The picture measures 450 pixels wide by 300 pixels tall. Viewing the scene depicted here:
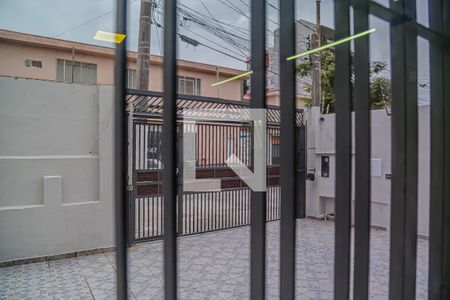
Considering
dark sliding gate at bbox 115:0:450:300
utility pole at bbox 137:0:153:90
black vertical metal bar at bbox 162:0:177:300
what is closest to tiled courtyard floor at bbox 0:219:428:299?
dark sliding gate at bbox 115:0:450:300

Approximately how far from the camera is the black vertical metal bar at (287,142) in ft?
2.86

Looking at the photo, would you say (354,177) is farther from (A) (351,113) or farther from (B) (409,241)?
(B) (409,241)

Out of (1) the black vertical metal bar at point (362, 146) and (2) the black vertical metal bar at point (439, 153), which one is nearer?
(1) the black vertical metal bar at point (362, 146)

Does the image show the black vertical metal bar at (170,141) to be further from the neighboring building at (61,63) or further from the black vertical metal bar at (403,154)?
the neighboring building at (61,63)

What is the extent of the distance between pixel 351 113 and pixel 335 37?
10.8 inches

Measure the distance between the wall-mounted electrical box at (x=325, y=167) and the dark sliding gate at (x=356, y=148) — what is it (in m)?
3.69

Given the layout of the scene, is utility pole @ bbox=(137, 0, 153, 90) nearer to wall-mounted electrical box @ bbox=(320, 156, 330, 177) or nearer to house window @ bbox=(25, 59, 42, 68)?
wall-mounted electrical box @ bbox=(320, 156, 330, 177)

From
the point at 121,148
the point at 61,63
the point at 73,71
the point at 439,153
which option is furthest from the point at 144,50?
the point at 61,63

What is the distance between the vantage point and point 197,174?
4449mm

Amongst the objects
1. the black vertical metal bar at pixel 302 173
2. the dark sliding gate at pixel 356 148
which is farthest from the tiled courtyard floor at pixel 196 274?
the black vertical metal bar at pixel 302 173

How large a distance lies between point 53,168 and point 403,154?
326 centimetres

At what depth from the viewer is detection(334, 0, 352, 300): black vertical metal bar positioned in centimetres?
97

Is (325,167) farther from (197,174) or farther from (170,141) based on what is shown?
(170,141)

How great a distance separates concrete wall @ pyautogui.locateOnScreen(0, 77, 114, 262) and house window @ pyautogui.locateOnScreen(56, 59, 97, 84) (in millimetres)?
4039
